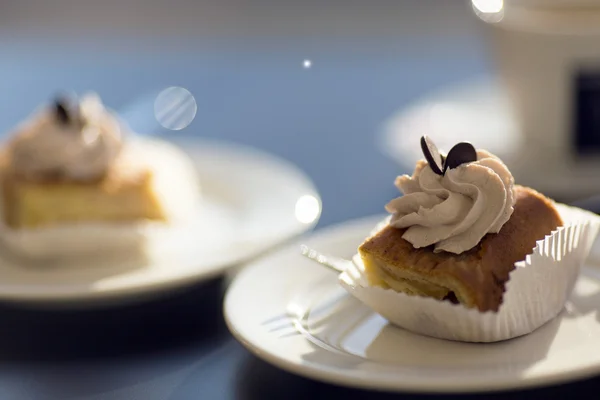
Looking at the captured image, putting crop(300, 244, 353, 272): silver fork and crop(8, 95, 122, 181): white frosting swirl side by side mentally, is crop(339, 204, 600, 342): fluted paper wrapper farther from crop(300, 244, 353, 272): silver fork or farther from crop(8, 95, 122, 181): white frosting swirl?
crop(8, 95, 122, 181): white frosting swirl

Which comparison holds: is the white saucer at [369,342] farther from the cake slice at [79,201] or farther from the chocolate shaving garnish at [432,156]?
the cake slice at [79,201]

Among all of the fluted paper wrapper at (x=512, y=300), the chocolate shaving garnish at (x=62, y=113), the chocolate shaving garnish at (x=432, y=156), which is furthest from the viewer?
the chocolate shaving garnish at (x=62, y=113)

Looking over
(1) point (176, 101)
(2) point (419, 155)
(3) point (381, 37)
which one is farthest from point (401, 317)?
(3) point (381, 37)

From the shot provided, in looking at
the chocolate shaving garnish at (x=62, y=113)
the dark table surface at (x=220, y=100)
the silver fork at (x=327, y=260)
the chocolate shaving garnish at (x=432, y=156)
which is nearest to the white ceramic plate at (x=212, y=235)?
the dark table surface at (x=220, y=100)

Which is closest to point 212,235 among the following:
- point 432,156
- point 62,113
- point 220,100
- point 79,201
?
point 79,201

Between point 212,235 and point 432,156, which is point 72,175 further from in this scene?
point 432,156
